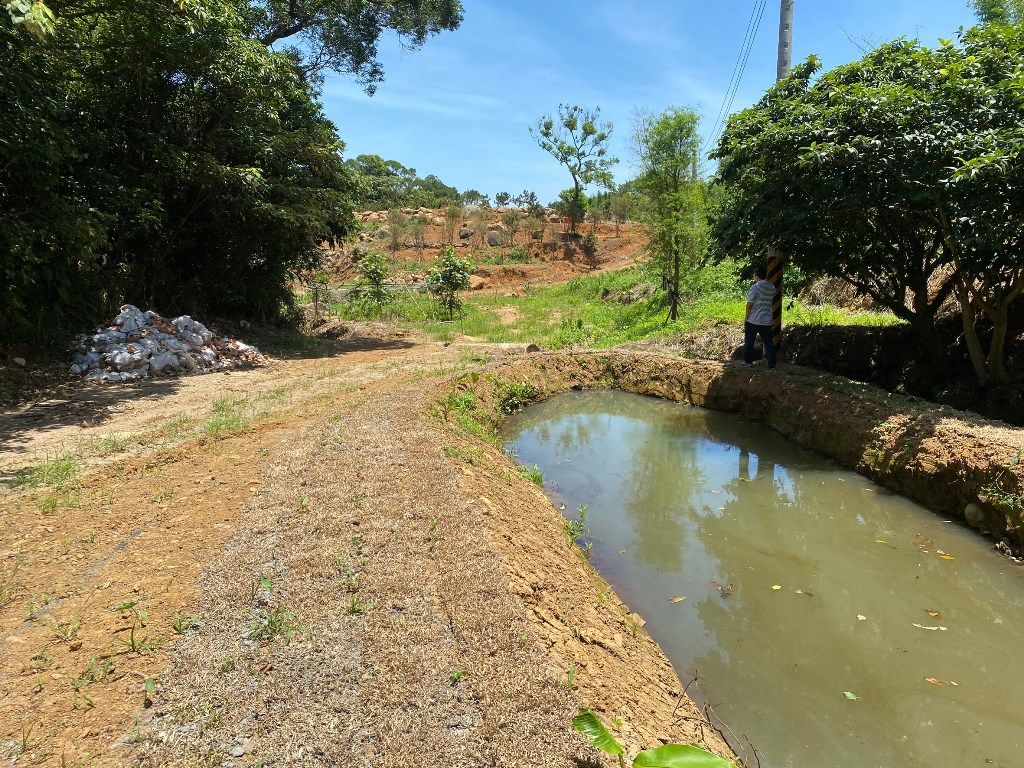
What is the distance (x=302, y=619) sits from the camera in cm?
300

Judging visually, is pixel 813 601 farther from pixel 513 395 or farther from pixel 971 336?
pixel 513 395

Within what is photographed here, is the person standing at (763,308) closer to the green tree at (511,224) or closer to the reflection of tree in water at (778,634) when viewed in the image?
the reflection of tree in water at (778,634)

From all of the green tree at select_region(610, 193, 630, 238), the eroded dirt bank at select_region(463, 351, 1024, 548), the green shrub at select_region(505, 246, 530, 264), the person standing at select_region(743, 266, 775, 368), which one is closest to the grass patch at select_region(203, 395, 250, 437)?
the eroded dirt bank at select_region(463, 351, 1024, 548)

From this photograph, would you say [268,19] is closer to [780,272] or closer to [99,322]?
[99,322]

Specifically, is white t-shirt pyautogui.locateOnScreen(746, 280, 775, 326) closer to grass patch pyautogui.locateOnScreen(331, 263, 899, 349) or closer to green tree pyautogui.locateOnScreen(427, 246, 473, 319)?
grass patch pyautogui.locateOnScreen(331, 263, 899, 349)

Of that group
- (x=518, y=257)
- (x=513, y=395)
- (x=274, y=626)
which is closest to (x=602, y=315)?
(x=513, y=395)

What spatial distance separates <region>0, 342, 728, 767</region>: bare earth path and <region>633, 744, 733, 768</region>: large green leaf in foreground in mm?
411

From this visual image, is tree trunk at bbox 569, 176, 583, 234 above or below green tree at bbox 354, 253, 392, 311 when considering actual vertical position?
above

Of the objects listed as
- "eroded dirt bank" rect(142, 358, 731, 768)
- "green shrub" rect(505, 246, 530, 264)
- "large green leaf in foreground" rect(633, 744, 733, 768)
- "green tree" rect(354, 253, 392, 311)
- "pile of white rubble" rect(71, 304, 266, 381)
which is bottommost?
"eroded dirt bank" rect(142, 358, 731, 768)

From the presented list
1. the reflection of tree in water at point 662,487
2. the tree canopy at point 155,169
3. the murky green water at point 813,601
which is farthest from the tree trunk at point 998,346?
the tree canopy at point 155,169

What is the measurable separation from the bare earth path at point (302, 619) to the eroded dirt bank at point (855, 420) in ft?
12.9

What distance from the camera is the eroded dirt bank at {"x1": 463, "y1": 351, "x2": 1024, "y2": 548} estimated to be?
17.6ft

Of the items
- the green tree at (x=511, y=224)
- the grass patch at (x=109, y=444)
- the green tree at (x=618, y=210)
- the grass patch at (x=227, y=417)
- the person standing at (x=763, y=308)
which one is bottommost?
the grass patch at (x=109, y=444)

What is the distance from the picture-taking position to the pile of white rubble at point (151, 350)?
354 inches
